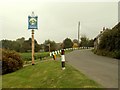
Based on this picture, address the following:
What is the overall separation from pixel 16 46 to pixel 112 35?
55.4 m

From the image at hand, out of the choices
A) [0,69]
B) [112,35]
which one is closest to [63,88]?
[0,69]

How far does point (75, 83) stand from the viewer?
10211mm

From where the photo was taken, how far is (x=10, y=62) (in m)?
20.4

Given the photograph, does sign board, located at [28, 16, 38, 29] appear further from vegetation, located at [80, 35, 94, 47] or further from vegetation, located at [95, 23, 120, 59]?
vegetation, located at [80, 35, 94, 47]

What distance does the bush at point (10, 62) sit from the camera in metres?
20.2

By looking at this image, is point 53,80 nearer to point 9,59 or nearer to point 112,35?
point 9,59

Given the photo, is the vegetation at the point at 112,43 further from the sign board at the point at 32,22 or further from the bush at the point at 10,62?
the bush at the point at 10,62

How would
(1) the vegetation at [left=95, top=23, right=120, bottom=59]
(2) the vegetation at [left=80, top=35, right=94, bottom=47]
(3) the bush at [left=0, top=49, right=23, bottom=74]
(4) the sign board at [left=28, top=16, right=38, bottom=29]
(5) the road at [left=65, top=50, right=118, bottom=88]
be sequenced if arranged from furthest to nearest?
(2) the vegetation at [left=80, top=35, right=94, bottom=47]
(1) the vegetation at [left=95, top=23, right=120, bottom=59]
(4) the sign board at [left=28, top=16, right=38, bottom=29]
(3) the bush at [left=0, top=49, right=23, bottom=74]
(5) the road at [left=65, top=50, right=118, bottom=88]

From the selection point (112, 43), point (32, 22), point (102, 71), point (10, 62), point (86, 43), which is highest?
point (32, 22)

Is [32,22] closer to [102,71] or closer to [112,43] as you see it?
[102,71]

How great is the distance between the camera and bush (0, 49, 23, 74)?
66.2ft

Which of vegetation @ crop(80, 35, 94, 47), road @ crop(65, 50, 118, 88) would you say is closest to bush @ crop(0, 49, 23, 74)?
road @ crop(65, 50, 118, 88)

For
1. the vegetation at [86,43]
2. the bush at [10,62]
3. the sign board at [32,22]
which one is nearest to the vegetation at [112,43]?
the sign board at [32,22]

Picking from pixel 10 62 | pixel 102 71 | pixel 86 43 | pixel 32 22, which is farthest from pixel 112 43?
pixel 86 43
